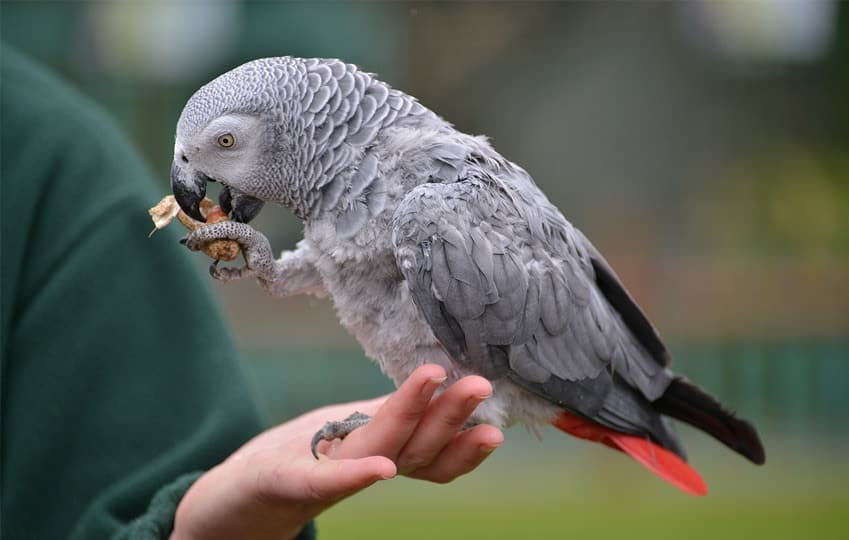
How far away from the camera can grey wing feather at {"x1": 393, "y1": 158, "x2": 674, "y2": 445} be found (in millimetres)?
775

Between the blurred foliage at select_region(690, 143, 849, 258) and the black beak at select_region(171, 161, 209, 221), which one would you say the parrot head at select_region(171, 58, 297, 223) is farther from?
the blurred foliage at select_region(690, 143, 849, 258)

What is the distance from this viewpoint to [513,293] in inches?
32.0

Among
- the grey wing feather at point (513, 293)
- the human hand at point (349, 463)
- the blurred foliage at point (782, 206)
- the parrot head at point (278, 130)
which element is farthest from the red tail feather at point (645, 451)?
the blurred foliage at point (782, 206)

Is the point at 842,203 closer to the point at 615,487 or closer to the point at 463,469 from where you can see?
the point at 615,487

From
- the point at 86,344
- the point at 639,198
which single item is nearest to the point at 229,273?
the point at 86,344

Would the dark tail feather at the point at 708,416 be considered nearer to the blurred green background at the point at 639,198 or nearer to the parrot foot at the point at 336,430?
the parrot foot at the point at 336,430

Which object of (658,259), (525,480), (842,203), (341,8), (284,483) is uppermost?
→ (842,203)

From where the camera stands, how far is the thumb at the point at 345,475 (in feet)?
2.34

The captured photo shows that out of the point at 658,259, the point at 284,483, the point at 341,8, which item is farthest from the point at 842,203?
the point at 284,483

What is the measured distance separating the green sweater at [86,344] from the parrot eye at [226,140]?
1.79 feet

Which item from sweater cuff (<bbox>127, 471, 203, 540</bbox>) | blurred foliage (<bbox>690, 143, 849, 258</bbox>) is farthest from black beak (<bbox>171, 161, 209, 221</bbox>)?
blurred foliage (<bbox>690, 143, 849, 258</bbox>)

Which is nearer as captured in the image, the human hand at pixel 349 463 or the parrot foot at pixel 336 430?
the human hand at pixel 349 463

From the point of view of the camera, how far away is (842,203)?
208 centimetres

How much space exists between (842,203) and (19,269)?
1.86 meters
